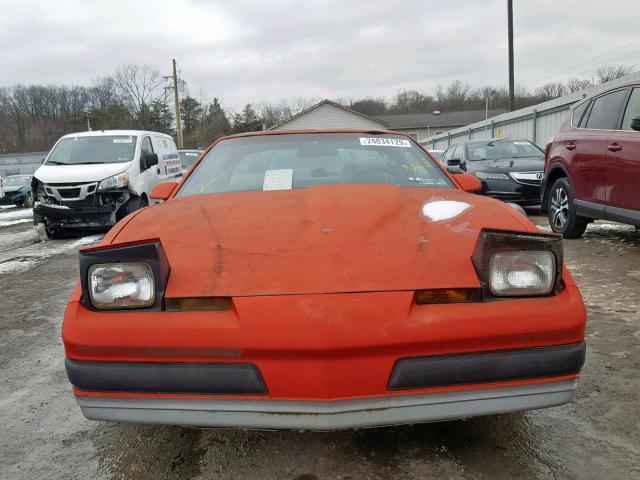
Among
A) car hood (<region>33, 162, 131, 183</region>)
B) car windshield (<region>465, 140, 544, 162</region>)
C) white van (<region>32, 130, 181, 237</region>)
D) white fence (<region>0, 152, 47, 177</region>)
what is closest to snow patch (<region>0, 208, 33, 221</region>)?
white van (<region>32, 130, 181, 237</region>)

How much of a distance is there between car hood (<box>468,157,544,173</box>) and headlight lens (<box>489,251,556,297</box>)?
7914 millimetres

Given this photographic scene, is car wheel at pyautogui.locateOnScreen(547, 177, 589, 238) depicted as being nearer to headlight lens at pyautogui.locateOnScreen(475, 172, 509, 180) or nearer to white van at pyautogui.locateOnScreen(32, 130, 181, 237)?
headlight lens at pyautogui.locateOnScreen(475, 172, 509, 180)

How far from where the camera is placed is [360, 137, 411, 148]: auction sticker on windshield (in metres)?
3.07

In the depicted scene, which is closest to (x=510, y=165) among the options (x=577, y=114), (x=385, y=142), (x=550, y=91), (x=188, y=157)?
(x=577, y=114)

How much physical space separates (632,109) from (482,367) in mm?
4612

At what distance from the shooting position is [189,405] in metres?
1.56

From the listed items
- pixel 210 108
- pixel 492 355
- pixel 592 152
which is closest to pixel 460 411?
pixel 492 355

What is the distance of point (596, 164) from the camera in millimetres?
5250

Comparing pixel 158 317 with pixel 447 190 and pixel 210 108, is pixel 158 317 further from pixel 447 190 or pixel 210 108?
pixel 210 108

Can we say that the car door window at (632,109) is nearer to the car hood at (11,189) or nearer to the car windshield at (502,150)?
the car windshield at (502,150)

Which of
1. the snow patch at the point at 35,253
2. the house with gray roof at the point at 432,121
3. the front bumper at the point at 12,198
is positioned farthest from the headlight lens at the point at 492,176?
the house with gray roof at the point at 432,121

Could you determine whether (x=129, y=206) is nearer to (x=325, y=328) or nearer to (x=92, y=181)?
(x=92, y=181)

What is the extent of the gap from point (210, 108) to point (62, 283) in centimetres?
6256

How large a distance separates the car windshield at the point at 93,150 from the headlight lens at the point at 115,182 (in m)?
0.63
